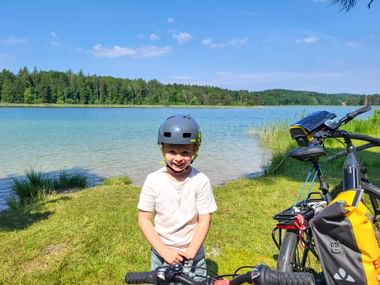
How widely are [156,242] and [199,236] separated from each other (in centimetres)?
30

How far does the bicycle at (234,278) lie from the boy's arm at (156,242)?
815mm

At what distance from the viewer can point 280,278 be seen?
54.1 inches

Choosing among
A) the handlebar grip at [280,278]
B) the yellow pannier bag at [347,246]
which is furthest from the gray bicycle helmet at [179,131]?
the handlebar grip at [280,278]

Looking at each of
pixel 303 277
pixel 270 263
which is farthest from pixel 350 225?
pixel 270 263

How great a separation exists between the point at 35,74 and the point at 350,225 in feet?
396

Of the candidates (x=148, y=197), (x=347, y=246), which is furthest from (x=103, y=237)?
(x=347, y=246)

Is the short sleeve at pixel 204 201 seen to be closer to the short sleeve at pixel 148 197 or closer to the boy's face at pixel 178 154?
the boy's face at pixel 178 154

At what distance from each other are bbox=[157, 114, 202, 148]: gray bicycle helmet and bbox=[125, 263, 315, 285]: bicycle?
103cm

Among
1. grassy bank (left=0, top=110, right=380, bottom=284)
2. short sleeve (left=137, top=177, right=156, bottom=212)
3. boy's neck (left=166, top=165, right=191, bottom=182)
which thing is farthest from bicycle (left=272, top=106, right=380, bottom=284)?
grassy bank (left=0, top=110, right=380, bottom=284)

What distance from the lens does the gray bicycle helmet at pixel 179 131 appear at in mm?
2426

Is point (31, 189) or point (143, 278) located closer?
point (143, 278)

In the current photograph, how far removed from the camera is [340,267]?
75.6 inches

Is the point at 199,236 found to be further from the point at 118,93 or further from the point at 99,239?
the point at 118,93

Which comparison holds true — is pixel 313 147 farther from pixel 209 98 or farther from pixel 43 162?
pixel 209 98
